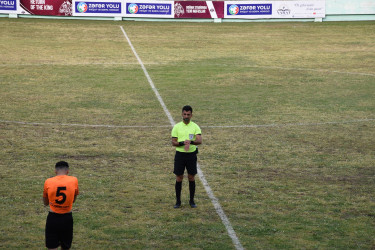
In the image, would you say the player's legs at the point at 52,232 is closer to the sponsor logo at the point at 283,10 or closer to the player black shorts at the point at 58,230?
the player black shorts at the point at 58,230

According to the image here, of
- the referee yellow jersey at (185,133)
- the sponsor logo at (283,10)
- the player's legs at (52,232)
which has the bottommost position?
the player's legs at (52,232)

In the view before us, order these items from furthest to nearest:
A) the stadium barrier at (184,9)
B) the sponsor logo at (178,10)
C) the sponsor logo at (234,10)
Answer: the sponsor logo at (234,10) < the sponsor logo at (178,10) < the stadium barrier at (184,9)

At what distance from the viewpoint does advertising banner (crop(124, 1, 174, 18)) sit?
177ft

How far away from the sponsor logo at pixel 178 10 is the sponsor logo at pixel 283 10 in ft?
27.8

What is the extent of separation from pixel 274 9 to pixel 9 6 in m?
23.0

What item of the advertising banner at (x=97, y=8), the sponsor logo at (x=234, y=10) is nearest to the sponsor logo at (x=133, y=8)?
the advertising banner at (x=97, y=8)

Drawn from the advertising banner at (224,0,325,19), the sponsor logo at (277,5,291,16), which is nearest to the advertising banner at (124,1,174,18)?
the advertising banner at (224,0,325,19)

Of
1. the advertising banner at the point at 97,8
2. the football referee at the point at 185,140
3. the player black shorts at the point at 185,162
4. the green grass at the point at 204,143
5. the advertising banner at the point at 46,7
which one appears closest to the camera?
the green grass at the point at 204,143

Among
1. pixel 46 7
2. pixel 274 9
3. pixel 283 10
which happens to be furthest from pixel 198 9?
pixel 46 7

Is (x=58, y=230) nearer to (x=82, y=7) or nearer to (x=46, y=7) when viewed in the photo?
(x=82, y=7)

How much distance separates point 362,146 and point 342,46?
26.6m

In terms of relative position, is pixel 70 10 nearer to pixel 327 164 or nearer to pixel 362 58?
pixel 362 58

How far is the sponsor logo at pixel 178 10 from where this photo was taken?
180ft

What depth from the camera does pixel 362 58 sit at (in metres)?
40.5
